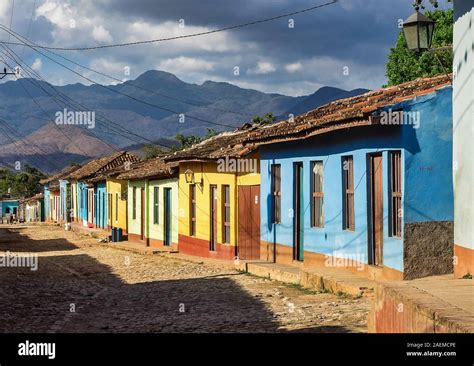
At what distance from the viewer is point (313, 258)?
15508 mm

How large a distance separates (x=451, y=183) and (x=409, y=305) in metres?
5.53

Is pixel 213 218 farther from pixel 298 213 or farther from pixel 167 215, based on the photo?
pixel 298 213

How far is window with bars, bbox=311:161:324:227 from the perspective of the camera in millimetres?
15352

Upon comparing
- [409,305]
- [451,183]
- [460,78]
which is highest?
[460,78]

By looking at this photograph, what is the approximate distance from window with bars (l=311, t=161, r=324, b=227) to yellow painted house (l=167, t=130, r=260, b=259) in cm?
307

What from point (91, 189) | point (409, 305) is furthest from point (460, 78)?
point (91, 189)

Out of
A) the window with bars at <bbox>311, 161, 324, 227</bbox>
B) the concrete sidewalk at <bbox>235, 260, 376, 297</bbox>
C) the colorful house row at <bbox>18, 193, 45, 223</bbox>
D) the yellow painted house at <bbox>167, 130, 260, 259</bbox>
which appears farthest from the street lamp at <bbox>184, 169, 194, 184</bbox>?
the colorful house row at <bbox>18, 193, 45, 223</bbox>

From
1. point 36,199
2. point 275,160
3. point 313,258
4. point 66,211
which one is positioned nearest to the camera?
point 313,258

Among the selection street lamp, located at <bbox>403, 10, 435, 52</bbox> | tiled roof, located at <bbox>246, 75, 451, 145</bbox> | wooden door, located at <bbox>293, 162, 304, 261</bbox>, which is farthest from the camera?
wooden door, located at <bbox>293, 162, 304, 261</bbox>

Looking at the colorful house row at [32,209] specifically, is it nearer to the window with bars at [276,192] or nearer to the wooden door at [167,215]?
the wooden door at [167,215]

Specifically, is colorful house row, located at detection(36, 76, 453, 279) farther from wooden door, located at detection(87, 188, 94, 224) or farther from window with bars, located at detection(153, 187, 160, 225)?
wooden door, located at detection(87, 188, 94, 224)

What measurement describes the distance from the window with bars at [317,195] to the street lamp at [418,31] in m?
4.17
